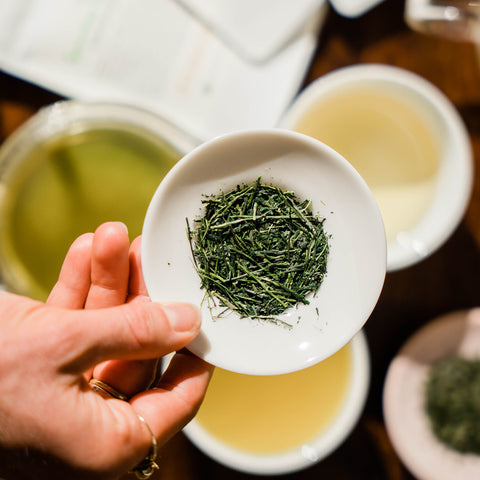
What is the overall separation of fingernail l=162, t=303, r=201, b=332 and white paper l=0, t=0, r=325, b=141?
509 mm

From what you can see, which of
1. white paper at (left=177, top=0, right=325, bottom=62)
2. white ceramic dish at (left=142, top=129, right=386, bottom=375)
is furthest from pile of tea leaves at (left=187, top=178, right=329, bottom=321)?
white paper at (left=177, top=0, right=325, bottom=62)

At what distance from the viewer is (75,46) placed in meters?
1.03

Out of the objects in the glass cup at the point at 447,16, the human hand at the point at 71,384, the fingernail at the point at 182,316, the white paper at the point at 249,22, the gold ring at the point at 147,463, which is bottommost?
the gold ring at the point at 147,463

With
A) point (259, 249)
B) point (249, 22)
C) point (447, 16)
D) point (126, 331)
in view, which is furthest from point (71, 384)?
point (447, 16)

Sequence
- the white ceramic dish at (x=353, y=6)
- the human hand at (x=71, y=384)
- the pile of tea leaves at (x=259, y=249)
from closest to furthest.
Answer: the human hand at (x=71, y=384), the pile of tea leaves at (x=259, y=249), the white ceramic dish at (x=353, y=6)

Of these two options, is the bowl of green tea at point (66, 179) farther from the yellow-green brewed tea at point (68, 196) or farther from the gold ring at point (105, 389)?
the gold ring at point (105, 389)

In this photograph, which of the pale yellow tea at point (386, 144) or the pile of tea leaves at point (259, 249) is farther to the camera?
the pale yellow tea at point (386, 144)

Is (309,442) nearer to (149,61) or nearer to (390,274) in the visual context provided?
(390,274)

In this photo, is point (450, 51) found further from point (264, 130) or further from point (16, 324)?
point (16, 324)

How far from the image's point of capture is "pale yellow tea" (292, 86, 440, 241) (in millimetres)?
920

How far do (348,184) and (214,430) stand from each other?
621 mm

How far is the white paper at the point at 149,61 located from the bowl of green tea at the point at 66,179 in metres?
0.07

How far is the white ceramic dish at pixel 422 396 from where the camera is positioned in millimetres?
953

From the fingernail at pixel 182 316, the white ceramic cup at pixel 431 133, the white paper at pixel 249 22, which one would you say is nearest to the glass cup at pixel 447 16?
the white ceramic cup at pixel 431 133
